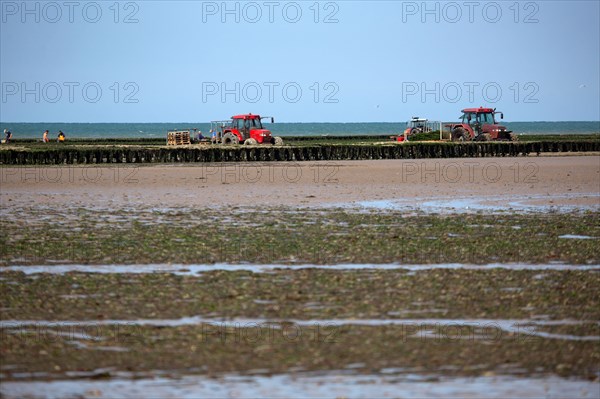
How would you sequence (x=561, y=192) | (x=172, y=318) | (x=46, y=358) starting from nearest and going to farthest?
(x=46, y=358), (x=172, y=318), (x=561, y=192)

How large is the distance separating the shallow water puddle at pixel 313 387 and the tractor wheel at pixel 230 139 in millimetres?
45392

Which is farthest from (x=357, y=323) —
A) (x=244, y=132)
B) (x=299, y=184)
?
(x=244, y=132)

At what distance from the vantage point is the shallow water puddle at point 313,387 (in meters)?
7.34

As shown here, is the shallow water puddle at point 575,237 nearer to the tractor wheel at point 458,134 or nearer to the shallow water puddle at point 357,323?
the shallow water puddle at point 357,323

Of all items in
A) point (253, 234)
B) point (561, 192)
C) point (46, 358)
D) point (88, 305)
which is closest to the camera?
point (46, 358)

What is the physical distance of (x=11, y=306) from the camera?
35.9 feet

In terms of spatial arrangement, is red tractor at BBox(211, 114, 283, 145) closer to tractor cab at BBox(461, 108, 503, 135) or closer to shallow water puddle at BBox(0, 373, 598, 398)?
tractor cab at BBox(461, 108, 503, 135)

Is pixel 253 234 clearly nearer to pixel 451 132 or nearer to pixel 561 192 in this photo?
pixel 561 192

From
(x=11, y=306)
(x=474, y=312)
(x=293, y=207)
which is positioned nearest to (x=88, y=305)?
(x=11, y=306)

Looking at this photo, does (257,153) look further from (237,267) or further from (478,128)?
(237,267)

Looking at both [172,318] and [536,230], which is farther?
[536,230]

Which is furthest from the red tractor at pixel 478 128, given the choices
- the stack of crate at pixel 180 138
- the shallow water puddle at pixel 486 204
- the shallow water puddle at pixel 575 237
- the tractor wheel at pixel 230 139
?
the shallow water puddle at pixel 575 237

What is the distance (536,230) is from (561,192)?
10.6m

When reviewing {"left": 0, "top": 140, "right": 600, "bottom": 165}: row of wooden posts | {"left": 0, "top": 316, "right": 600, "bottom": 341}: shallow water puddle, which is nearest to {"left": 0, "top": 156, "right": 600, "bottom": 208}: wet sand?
{"left": 0, "top": 140, "right": 600, "bottom": 165}: row of wooden posts
